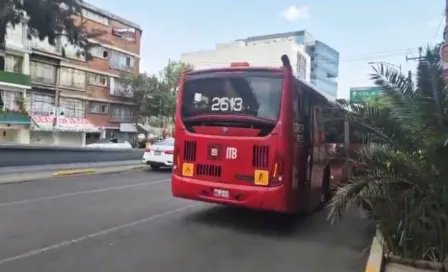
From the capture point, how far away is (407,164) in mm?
6121

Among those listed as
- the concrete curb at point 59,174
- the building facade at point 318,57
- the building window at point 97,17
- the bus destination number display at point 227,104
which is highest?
the building facade at point 318,57

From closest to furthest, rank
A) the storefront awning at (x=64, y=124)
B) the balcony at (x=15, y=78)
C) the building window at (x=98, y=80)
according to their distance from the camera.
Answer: the balcony at (x=15, y=78)
the storefront awning at (x=64, y=124)
the building window at (x=98, y=80)

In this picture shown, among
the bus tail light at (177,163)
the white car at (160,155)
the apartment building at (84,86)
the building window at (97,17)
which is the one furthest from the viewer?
the building window at (97,17)

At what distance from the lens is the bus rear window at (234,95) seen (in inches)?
312

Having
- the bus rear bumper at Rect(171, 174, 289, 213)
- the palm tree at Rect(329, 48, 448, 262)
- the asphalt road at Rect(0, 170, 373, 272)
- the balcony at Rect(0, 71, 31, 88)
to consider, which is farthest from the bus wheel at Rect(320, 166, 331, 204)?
the balcony at Rect(0, 71, 31, 88)

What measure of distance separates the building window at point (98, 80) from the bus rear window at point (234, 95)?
36.8 metres

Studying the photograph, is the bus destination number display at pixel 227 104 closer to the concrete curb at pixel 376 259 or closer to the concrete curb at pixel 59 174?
the concrete curb at pixel 376 259

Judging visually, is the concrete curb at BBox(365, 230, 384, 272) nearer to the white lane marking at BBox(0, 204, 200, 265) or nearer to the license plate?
the license plate

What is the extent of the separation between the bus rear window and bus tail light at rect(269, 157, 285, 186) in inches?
28.6

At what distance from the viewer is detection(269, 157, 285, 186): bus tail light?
7.66 metres

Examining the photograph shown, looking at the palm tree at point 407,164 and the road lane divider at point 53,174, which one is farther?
the road lane divider at point 53,174

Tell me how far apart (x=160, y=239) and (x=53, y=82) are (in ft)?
117

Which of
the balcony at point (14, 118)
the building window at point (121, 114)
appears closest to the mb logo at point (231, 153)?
the balcony at point (14, 118)

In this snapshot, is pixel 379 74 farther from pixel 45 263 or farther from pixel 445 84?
pixel 45 263
